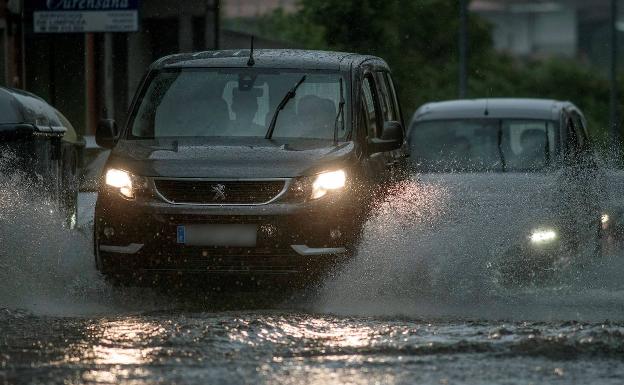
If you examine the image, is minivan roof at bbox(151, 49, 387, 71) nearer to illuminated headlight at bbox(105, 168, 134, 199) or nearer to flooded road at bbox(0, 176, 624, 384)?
flooded road at bbox(0, 176, 624, 384)

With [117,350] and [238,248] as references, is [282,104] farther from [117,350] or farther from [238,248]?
[117,350]

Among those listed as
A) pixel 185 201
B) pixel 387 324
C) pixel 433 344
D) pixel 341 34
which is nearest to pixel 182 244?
pixel 185 201

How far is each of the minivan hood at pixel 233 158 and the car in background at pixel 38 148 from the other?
0.72 meters

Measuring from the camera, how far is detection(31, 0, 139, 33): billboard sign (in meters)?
24.0

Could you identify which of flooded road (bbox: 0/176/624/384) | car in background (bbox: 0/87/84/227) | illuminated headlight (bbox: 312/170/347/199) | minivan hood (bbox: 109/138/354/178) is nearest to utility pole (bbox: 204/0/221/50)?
flooded road (bbox: 0/176/624/384)

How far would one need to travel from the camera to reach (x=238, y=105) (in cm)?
1070

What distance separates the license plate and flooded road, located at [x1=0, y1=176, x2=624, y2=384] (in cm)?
43

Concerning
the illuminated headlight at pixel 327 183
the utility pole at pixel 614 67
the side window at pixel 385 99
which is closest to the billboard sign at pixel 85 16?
the side window at pixel 385 99

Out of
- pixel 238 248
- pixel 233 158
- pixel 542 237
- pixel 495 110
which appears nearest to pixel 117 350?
pixel 238 248

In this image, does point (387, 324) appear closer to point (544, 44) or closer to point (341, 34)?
point (341, 34)

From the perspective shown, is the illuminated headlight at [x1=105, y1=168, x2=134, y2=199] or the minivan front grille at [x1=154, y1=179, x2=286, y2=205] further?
the illuminated headlight at [x1=105, y1=168, x2=134, y2=199]

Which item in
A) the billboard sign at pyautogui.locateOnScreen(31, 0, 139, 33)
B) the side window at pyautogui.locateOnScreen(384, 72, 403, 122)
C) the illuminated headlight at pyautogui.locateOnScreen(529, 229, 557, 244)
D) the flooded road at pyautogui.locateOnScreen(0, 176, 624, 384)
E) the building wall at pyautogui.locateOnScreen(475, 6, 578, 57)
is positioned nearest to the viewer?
the flooded road at pyautogui.locateOnScreen(0, 176, 624, 384)

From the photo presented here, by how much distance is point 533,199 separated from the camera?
1127cm

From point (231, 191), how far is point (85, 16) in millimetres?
15293
